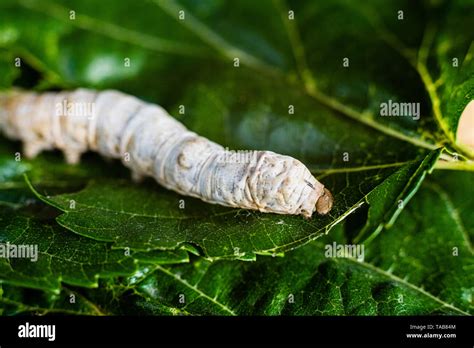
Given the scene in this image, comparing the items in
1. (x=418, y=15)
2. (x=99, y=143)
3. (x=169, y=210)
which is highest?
(x=418, y=15)

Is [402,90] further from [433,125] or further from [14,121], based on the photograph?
[14,121]

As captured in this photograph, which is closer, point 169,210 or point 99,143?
point 169,210

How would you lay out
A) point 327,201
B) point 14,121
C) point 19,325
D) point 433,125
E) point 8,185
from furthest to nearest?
1. point 14,121
2. point 8,185
3. point 433,125
4. point 19,325
5. point 327,201

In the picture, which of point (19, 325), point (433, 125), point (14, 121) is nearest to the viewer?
point (19, 325)

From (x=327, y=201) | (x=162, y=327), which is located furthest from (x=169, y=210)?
(x=327, y=201)

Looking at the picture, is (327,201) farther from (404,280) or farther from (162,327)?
(162,327)

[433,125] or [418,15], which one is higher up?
[418,15]
